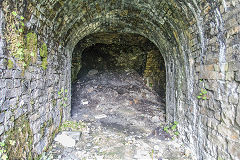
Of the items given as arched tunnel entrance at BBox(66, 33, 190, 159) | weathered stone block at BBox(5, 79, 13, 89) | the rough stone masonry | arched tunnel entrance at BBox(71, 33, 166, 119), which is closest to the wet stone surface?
arched tunnel entrance at BBox(66, 33, 190, 159)

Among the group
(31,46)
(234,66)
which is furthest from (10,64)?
(234,66)

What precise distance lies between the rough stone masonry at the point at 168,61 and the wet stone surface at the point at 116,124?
0.52 metres

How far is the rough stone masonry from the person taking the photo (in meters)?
2.02

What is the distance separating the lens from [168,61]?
4602 mm

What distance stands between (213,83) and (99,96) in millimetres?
5559

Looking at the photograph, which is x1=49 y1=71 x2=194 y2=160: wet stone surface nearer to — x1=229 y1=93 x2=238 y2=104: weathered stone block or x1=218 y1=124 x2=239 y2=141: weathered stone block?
x1=218 y1=124 x2=239 y2=141: weathered stone block

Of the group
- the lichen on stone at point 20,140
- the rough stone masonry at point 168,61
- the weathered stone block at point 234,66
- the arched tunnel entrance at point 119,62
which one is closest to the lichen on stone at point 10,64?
the rough stone masonry at point 168,61

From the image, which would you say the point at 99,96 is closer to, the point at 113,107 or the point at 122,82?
the point at 113,107

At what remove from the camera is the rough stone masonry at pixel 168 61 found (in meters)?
2.02

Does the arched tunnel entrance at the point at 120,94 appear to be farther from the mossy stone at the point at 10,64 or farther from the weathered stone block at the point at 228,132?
the mossy stone at the point at 10,64

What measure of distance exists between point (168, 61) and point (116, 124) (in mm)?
2584

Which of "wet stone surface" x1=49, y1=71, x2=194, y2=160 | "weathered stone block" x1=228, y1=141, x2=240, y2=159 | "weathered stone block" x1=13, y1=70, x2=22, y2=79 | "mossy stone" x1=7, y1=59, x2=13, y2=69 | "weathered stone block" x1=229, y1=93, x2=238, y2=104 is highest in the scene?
"mossy stone" x1=7, y1=59, x2=13, y2=69

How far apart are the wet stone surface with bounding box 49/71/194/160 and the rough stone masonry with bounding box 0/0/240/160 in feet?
1.69

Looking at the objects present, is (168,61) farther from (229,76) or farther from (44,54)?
(44,54)
